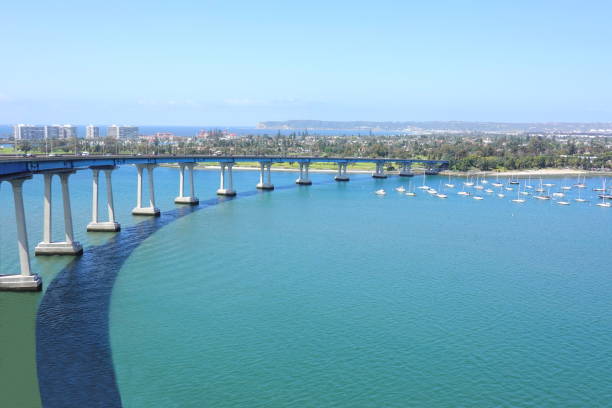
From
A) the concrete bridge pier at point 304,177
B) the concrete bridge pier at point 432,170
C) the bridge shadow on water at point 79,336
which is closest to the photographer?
the bridge shadow on water at point 79,336

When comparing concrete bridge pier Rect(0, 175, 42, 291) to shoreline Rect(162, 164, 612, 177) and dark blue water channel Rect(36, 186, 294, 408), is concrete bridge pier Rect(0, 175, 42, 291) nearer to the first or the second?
dark blue water channel Rect(36, 186, 294, 408)

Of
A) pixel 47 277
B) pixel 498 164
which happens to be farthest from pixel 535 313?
pixel 498 164

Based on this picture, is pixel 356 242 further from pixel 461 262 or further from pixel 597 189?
pixel 597 189

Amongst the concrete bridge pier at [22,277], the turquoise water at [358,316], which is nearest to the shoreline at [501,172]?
the turquoise water at [358,316]

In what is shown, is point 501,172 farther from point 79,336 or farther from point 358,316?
point 79,336

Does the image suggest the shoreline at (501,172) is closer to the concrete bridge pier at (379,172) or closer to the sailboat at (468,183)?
the sailboat at (468,183)

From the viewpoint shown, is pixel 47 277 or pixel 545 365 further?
pixel 47 277
